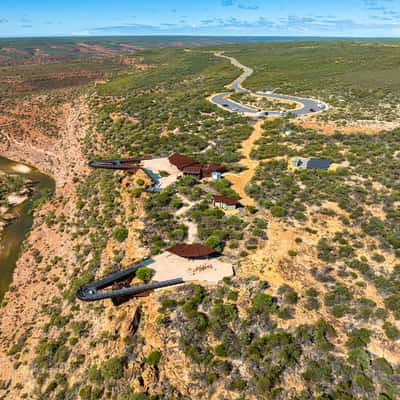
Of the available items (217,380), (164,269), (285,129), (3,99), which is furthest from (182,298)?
(3,99)

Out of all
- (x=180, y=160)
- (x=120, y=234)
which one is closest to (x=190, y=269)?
(x=120, y=234)

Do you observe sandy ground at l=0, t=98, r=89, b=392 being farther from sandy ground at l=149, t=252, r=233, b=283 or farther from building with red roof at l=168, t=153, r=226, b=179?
building with red roof at l=168, t=153, r=226, b=179

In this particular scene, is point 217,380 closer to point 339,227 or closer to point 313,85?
point 339,227

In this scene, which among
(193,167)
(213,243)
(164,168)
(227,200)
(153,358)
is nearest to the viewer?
(153,358)

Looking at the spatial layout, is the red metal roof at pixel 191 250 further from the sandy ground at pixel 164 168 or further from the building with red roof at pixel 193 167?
the building with red roof at pixel 193 167

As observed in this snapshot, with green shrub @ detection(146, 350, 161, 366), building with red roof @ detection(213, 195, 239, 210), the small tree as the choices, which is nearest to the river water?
green shrub @ detection(146, 350, 161, 366)

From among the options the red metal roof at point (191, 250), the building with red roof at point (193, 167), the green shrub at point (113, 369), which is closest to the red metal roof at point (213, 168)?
the building with red roof at point (193, 167)

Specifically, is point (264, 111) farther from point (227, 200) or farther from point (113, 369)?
Answer: point (113, 369)
